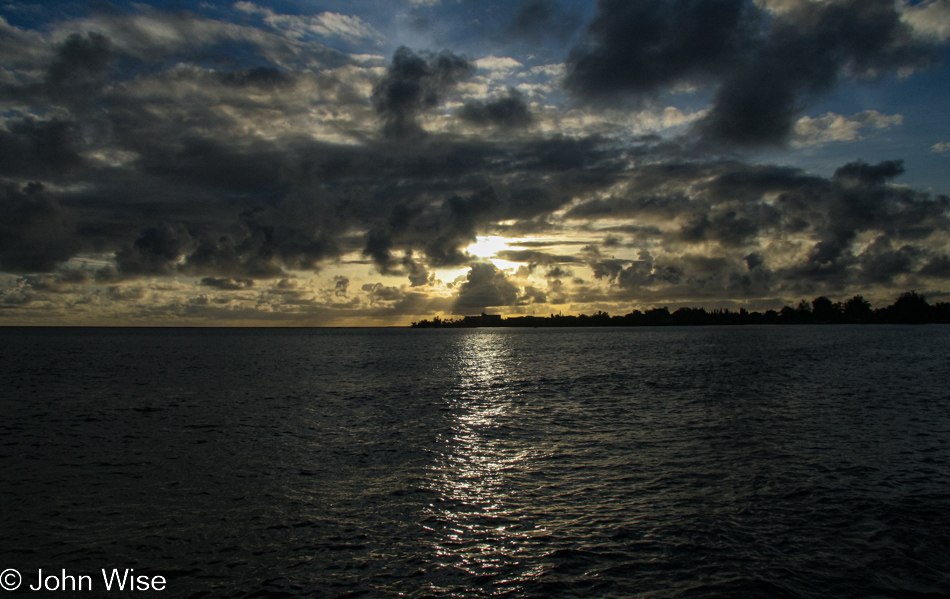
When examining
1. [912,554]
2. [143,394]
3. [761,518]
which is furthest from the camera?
[143,394]

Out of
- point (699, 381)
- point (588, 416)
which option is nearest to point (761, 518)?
point (588, 416)

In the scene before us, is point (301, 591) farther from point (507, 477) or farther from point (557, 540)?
point (507, 477)

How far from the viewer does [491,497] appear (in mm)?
20969

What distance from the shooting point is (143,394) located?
5488 cm

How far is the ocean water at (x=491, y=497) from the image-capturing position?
14461 millimetres

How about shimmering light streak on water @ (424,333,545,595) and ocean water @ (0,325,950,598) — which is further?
shimmering light streak on water @ (424,333,545,595)

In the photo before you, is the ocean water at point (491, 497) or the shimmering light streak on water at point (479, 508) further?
the shimmering light streak on water at point (479, 508)

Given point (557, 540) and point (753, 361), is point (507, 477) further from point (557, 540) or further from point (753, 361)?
point (753, 361)

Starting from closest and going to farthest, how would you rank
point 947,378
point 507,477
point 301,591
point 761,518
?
point 301,591 < point 761,518 < point 507,477 < point 947,378

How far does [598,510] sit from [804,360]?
8985 centimetres

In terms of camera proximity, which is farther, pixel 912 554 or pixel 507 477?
pixel 507 477

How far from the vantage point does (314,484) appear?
23.1 m

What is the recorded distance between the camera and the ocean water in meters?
14.5

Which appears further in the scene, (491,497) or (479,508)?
(491,497)
